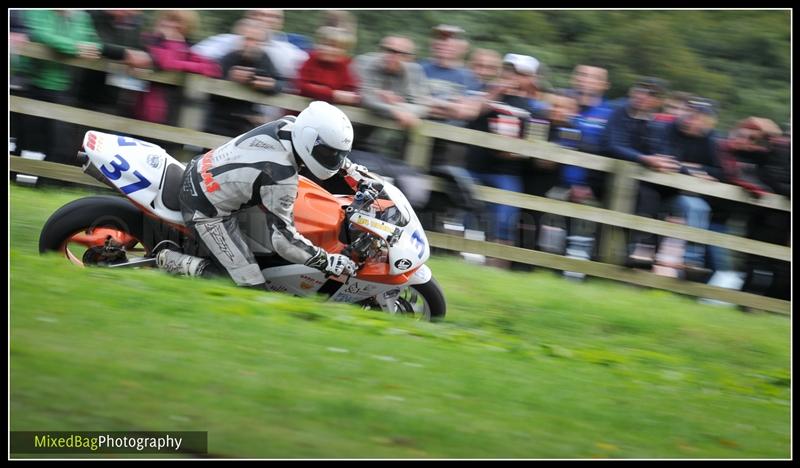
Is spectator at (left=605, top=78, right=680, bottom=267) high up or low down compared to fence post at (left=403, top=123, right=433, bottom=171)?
up

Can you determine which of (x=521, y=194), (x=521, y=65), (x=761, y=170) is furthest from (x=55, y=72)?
(x=761, y=170)

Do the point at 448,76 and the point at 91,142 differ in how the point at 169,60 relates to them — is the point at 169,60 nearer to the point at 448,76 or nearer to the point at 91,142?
the point at 91,142

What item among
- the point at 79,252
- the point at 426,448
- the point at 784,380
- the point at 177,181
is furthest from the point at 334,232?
the point at 784,380

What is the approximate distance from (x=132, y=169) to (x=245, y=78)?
2583mm

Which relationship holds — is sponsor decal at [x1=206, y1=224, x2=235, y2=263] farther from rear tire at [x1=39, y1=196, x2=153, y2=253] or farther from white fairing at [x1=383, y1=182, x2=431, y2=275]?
white fairing at [x1=383, y1=182, x2=431, y2=275]

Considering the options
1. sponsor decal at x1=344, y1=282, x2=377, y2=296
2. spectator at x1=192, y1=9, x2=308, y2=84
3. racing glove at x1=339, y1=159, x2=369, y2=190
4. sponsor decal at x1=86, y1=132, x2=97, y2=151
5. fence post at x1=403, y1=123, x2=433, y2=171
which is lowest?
sponsor decal at x1=344, y1=282, x2=377, y2=296

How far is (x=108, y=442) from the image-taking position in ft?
15.2

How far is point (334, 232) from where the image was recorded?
698cm

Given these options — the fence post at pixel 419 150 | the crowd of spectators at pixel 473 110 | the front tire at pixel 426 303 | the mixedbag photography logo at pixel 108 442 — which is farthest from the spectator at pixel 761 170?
the mixedbag photography logo at pixel 108 442

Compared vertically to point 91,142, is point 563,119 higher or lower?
higher

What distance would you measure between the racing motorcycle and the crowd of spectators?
225 cm

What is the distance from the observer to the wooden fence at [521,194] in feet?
29.3

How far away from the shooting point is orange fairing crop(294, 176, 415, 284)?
6.91 metres

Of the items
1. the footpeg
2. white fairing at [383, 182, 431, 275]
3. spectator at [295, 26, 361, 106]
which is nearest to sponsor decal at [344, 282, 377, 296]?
white fairing at [383, 182, 431, 275]
